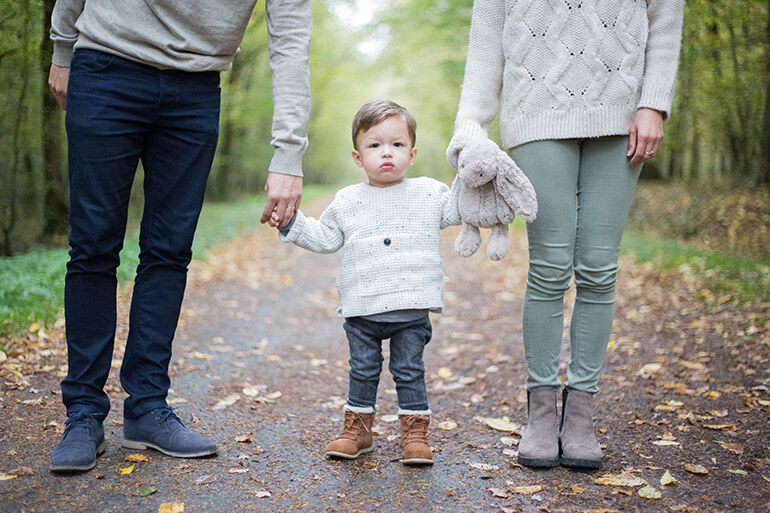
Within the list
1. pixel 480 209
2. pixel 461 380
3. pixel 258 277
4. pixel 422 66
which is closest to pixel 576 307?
pixel 480 209

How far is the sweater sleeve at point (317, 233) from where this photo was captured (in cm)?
260

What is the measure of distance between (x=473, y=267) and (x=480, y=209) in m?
7.02

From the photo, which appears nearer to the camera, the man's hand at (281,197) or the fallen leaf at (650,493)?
the fallen leaf at (650,493)

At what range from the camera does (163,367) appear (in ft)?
8.70

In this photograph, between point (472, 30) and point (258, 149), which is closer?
point (472, 30)

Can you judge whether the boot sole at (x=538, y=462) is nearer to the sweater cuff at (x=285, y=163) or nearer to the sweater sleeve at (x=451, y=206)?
the sweater sleeve at (x=451, y=206)

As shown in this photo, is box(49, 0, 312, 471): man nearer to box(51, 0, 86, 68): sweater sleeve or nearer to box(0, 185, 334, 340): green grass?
box(51, 0, 86, 68): sweater sleeve

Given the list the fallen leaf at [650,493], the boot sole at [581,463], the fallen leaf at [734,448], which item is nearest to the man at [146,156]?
the boot sole at [581,463]

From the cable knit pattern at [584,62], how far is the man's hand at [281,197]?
706mm

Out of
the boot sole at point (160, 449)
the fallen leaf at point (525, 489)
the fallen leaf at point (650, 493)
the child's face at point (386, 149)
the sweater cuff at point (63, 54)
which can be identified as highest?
the sweater cuff at point (63, 54)

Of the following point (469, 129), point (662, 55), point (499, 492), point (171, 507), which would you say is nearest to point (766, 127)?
point (662, 55)

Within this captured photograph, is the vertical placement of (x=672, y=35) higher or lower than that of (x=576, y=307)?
higher

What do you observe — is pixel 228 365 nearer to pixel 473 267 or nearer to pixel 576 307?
pixel 576 307

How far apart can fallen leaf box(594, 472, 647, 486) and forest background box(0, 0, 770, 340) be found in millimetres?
3753
